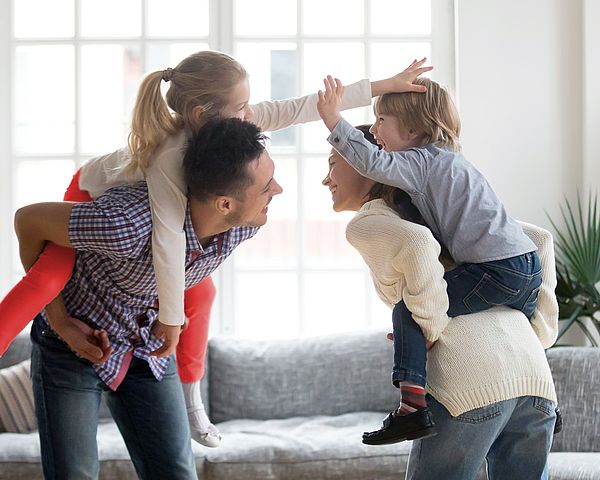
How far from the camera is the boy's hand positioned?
2.09 meters

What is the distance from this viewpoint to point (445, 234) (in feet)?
6.45

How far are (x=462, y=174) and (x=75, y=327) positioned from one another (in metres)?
0.95

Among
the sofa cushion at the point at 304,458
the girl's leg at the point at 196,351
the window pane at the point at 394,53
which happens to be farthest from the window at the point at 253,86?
the girl's leg at the point at 196,351

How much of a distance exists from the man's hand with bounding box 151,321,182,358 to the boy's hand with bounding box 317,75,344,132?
1.97 feet

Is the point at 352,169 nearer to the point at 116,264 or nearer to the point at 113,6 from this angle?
the point at 116,264

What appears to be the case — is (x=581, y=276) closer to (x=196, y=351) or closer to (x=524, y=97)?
(x=524, y=97)

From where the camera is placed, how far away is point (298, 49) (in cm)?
459

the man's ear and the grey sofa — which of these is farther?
the grey sofa

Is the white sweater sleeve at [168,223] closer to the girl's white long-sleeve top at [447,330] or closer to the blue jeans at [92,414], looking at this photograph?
the blue jeans at [92,414]

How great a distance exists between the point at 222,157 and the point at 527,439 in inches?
34.5

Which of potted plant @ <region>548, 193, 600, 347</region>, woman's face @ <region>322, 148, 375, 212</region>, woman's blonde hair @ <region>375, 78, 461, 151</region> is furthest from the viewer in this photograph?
potted plant @ <region>548, 193, 600, 347</region>

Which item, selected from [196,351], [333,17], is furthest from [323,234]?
[196,351]

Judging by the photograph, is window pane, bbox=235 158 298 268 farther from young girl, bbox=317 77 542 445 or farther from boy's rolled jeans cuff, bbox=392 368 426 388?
boy's rolled jeans cuff, bbox=392 368 426 388

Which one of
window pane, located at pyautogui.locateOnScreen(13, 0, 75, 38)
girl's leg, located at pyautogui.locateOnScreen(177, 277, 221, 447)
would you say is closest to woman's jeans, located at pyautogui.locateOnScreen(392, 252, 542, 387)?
girl's leg, located at pyautogui.locateOnScreen(177, 277, 221, 447)
